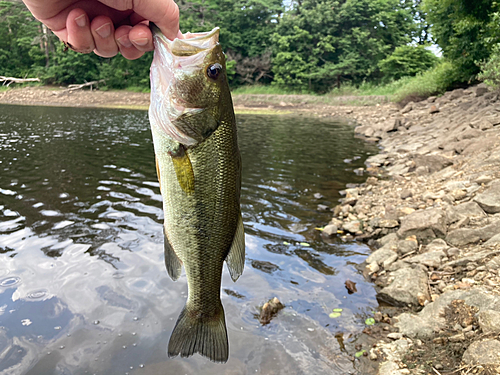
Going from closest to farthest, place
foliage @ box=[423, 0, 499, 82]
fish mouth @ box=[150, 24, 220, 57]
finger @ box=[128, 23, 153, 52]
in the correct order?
fish mouth @ box=[150, 24, 220, 57], finger @ box=[128, 23, 153, 52], foliage @ box=[423, 0, 499, 82]

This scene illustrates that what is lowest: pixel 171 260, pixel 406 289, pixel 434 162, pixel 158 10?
pixel 406 289

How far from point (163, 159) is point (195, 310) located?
1.14 metres

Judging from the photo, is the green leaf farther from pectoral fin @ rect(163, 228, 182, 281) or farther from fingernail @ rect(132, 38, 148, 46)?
fingernail @ rect(132, 38, 148, 46)

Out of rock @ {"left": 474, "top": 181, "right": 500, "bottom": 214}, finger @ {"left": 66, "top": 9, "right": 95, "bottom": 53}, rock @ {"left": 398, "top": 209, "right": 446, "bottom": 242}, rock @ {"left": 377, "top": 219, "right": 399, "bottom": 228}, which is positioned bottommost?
rock @ {"left": 377, "top": 219, "right": 399, "bottom": 228}

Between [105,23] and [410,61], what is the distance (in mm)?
54572

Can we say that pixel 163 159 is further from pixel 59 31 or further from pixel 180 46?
pixel 59 31

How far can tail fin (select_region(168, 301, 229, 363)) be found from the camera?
2584mm

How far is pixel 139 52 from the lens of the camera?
2.72 m

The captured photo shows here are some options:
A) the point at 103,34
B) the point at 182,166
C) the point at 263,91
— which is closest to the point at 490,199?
the point at 182,166

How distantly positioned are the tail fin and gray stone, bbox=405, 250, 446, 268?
458 centimetres

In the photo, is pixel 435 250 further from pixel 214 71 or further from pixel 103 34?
pixel 103 34

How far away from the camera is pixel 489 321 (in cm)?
400

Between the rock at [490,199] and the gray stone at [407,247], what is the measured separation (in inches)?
59.5

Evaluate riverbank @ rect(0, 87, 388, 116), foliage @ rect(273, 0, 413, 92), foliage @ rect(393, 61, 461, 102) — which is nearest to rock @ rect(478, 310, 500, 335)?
foliage @ rect(393, 61, 461, 102)
